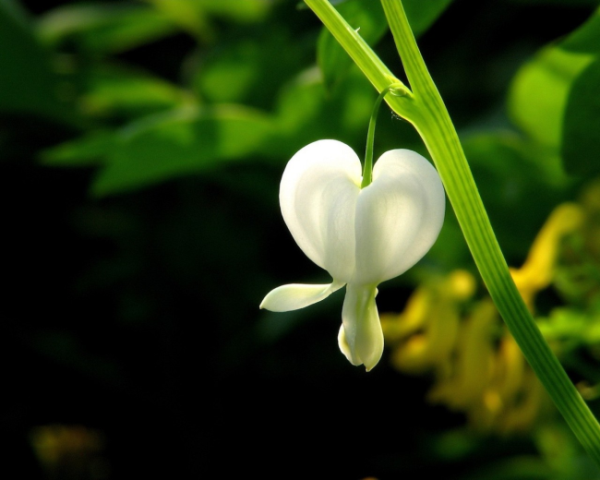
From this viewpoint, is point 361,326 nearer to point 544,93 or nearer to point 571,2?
point 544,93

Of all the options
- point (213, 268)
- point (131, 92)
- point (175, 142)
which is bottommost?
point (175, 142)

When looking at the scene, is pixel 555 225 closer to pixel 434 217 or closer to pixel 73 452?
pixel 434 217

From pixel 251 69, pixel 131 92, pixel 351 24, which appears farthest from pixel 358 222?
pixel 131 92

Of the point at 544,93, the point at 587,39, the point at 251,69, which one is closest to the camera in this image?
the point at 587,39

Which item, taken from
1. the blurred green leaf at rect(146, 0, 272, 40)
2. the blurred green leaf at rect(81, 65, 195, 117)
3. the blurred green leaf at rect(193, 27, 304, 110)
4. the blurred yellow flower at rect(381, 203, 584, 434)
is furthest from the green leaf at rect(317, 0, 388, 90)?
the blurred green leaf at rect(146, 0, 272, 40)

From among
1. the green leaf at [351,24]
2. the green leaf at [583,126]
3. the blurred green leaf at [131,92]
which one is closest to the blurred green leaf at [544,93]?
the green leaf at [583,126]

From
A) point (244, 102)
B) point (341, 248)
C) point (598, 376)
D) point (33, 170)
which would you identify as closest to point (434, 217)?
point (341, 248)

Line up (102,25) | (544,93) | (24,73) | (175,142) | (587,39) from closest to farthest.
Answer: (587,39) → (544,93) → (175,142) → (24,73) → (102,25)
